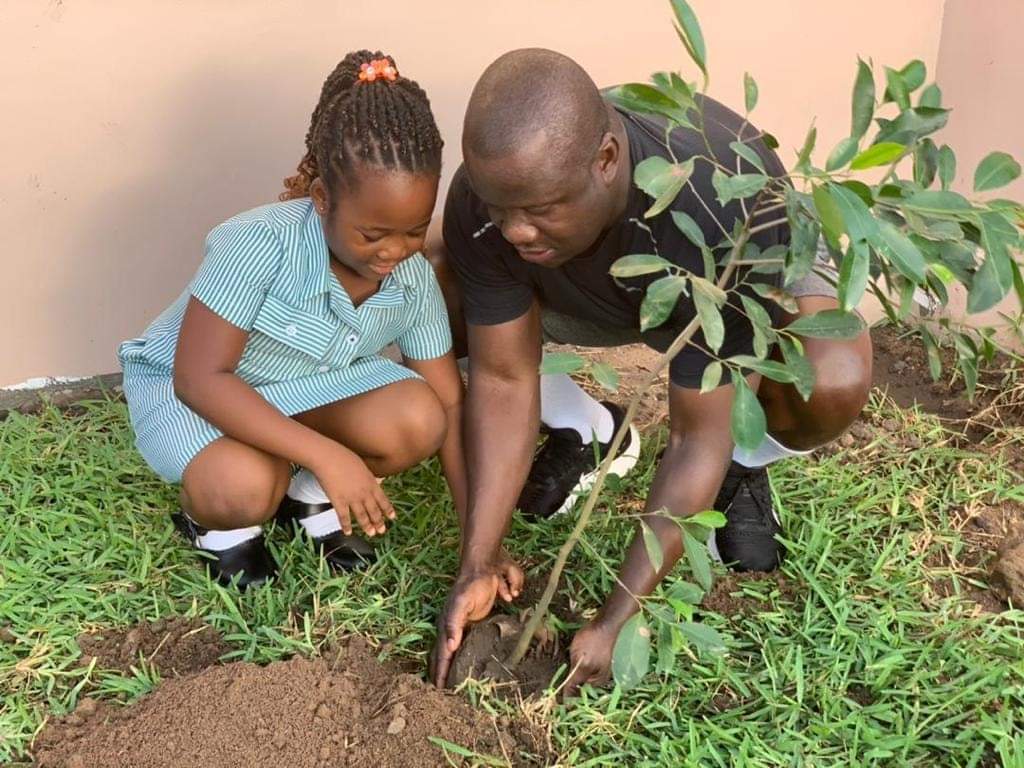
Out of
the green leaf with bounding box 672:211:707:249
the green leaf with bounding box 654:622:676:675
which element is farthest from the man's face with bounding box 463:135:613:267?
the green leaf with bounding box 654:622:676:675

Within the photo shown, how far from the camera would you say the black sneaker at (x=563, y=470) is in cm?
238

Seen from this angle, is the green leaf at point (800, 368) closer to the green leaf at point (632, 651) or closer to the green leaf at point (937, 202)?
the green leaf at point (937, 202)

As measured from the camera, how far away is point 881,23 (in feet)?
10.2

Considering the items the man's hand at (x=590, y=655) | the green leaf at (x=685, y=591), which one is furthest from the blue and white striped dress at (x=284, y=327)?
the green leaf at (x=685, y=591)

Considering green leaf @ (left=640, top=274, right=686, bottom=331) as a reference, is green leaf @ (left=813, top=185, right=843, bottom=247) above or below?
above

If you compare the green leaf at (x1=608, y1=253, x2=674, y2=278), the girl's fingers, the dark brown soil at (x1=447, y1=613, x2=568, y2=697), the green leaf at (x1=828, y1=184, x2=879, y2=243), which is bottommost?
the dark brown soil at (x1=447, y1=613, x2=568, y2=697)

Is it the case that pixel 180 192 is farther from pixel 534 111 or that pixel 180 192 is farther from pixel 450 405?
pixel 534 111

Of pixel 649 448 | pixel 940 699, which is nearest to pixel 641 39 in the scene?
pixel 649 448

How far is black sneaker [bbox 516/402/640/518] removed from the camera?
238 centimetres

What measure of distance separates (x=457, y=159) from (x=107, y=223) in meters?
0.87

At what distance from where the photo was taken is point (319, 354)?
2043 millimetres

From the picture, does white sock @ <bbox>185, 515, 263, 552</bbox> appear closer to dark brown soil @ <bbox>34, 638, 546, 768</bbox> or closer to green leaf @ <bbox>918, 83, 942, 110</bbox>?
dark brown soil @ <bbox>34, 638, 546, 768</bbox>

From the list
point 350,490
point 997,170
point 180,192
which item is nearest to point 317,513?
point 350,490

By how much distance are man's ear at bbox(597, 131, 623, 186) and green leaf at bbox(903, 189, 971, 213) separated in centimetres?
52
